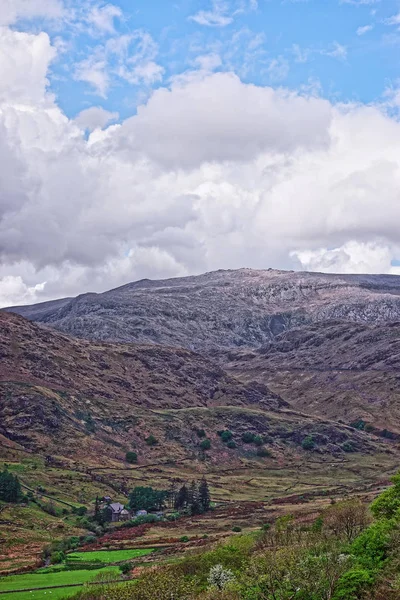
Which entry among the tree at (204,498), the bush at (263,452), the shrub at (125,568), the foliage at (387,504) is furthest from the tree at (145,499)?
the foliage at (387,504)

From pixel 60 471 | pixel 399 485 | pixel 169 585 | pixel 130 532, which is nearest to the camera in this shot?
pixel 169 585

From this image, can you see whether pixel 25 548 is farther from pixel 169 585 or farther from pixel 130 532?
pixel 169 585

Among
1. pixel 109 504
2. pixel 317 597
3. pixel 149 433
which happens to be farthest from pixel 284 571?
pixel 149 433

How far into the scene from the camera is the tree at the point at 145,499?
436 feet

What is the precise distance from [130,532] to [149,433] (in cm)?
7725

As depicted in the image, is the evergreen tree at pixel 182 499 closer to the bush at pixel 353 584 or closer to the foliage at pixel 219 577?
the foliage at pixel 219 577

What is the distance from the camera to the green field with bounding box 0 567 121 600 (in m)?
69.2

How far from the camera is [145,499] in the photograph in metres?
134

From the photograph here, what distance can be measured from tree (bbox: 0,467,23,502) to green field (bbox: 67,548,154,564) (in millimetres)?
27626

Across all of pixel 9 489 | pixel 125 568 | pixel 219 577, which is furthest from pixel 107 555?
pixel 219 577

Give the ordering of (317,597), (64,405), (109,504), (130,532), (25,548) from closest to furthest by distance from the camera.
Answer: (317,597) → (25,548) → (130,532) → (109,504) → (64,405)

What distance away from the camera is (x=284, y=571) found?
4741 centimetres

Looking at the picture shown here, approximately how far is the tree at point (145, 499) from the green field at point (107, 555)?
114ft

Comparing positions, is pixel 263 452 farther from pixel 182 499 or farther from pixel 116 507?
pixel 116 507
